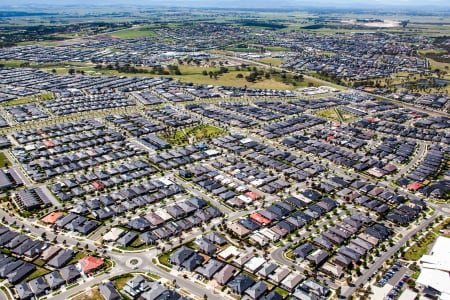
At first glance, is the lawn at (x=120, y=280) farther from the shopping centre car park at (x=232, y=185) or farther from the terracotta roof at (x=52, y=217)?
the terracotta roof at (x=52, y=217)

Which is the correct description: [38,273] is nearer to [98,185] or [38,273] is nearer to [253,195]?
[98,185]

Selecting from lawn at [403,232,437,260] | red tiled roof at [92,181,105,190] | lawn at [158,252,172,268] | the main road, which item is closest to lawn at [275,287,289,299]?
the main road

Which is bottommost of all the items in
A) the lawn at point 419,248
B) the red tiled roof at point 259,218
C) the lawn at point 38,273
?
the lawn at point 38,273

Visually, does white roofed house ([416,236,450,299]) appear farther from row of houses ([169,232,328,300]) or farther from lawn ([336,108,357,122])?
lawn ([336,108,357,122])

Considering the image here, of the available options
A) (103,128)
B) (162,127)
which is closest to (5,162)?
(103,128)

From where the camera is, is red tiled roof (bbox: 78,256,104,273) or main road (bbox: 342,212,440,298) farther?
red tiled roof (bbox: 78,256,104,273)

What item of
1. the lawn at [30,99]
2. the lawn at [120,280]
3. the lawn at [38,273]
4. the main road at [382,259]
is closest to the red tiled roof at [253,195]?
the main road at [382,259]

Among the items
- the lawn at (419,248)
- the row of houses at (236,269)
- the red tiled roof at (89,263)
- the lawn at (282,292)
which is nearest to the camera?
the lawn at (282,292)

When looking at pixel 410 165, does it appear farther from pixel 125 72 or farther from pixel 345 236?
pixel 125 72

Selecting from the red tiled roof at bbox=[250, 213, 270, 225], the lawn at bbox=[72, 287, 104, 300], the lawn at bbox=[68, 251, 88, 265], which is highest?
the red tiled roof at bbox=[250, 213, 270, 225]
